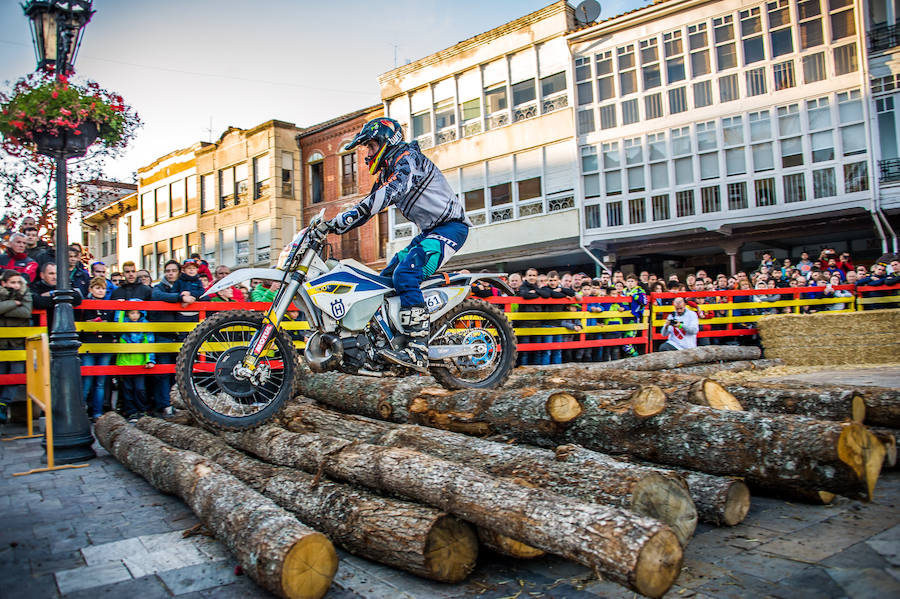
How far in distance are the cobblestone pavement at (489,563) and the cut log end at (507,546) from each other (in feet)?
0.35

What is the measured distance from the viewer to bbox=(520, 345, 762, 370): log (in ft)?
33.2

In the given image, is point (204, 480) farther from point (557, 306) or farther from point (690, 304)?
point (690, 304)

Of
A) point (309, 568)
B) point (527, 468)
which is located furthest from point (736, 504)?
point (309, 568)

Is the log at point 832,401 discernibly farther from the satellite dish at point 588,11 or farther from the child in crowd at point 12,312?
the satellite dish at point 588,11

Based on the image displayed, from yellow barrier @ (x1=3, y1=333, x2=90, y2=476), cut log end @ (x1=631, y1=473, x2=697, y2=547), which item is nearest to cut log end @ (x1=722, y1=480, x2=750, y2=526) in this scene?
cut log end @ (x1=631, y1=473, x2=697, y2=547)

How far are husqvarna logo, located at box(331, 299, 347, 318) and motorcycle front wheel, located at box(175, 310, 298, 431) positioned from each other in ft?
1.39

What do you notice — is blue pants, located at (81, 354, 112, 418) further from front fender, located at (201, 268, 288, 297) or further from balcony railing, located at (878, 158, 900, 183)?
balcony railing, located at (878, 158, 900, 183)

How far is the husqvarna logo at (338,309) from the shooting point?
204 inches

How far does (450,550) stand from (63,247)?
476 centimetres

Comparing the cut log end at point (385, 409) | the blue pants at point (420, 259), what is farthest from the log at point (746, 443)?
the blue pants at point (420, 259)

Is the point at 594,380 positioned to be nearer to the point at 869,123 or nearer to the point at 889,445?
the point at 889,445

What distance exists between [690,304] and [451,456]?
1070 cm

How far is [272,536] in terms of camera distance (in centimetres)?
307

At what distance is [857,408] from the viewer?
4836 millimetres
